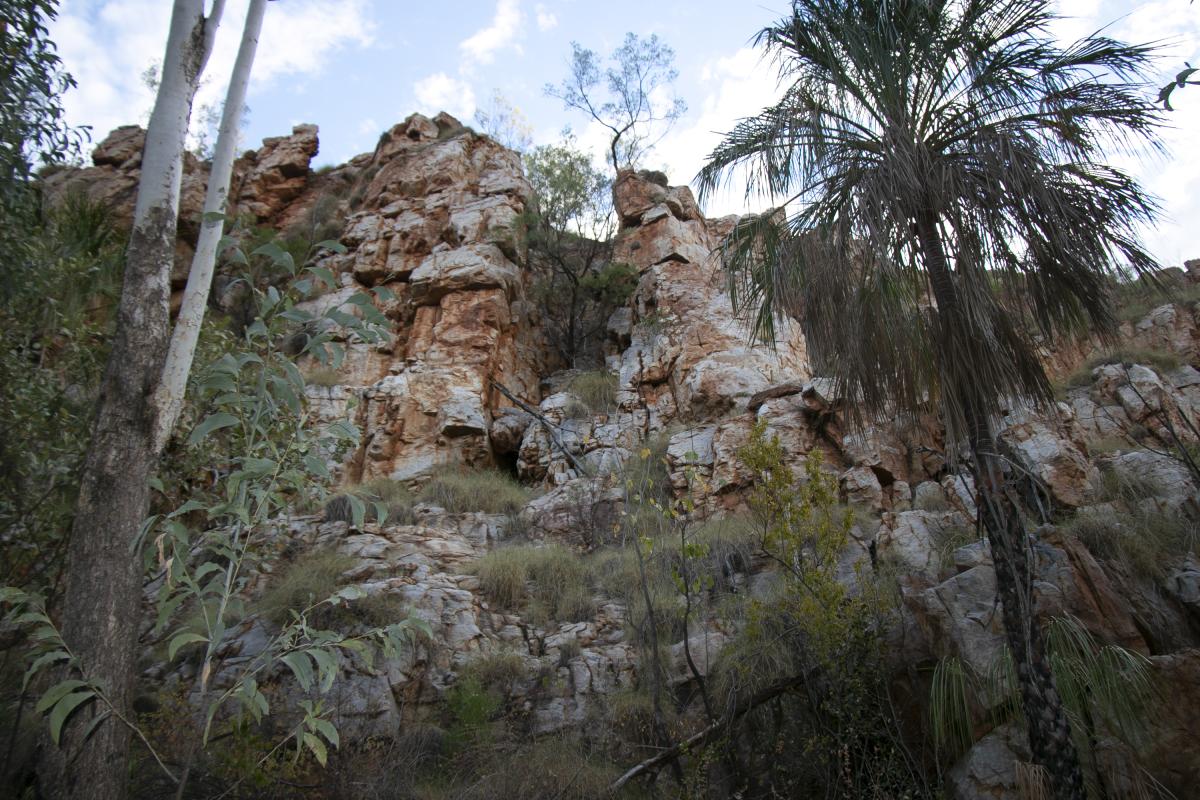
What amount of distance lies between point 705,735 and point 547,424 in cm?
860

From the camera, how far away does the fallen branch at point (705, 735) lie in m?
4.99

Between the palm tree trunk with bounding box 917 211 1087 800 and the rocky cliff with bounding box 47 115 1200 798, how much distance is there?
0.39 m

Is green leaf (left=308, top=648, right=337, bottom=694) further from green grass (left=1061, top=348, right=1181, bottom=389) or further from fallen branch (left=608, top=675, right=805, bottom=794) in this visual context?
green grass (left=1061, top=348, right=1181, bottom=389)

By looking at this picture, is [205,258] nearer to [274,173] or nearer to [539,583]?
[539,583]

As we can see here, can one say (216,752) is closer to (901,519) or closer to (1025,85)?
(901,519)

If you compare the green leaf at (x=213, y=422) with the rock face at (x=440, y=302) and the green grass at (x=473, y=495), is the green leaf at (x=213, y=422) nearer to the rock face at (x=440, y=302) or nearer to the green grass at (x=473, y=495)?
the green grass at (x=473, y=495)

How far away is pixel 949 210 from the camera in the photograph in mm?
5293

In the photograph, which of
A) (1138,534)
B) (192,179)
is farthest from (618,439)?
(192,179)

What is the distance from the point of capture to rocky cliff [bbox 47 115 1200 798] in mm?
5180

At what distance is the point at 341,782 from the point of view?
4844mm

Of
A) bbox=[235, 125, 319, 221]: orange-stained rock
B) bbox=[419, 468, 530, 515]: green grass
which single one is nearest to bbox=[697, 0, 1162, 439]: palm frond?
bbox=[419, 468, 530, 515]: green grass

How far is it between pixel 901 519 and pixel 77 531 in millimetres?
7102

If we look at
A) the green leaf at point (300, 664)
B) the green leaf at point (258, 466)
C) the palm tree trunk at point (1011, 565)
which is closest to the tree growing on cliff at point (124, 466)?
the green leaf at point (300, 664)

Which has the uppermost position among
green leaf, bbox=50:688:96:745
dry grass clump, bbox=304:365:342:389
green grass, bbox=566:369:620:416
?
dry grass clump, bbox=304:365:342:389
